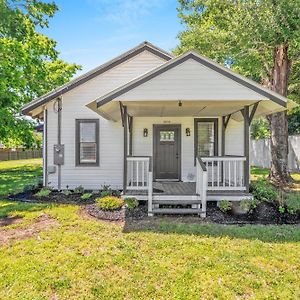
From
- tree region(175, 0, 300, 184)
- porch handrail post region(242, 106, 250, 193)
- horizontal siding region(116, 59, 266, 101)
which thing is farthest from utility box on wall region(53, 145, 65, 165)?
tree region(175, 0, 300, 184)

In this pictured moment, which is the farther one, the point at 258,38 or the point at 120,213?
the point at 258,38

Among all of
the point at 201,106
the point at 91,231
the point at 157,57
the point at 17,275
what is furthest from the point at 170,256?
the point at 157,57

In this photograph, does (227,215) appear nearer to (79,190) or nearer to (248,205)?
(248,205)

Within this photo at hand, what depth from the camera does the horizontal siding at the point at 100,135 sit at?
10.3 metres

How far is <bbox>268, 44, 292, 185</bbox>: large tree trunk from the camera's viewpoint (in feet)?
41.6

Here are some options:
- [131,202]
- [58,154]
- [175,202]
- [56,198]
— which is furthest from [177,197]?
[58,154]

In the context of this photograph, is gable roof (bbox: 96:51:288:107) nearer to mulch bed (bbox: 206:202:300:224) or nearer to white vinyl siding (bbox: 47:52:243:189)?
mulch bed (bbox: 206:202:300:224)

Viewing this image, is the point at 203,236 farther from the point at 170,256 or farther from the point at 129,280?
the point at 129,280

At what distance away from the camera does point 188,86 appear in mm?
7082

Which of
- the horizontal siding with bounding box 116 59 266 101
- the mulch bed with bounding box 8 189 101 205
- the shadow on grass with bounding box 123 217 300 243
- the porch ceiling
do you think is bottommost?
the shadow on grass with bounding box 123 217 300 243

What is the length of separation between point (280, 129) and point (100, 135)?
28.1 feet

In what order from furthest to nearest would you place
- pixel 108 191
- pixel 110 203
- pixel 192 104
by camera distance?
pixel 108 191 → pixel 192 104 → pixel 110 203

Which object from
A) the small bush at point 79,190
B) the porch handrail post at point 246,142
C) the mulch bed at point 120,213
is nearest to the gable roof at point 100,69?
the small bush at point 79,190

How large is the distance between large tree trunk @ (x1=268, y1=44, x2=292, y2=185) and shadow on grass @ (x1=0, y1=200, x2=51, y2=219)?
1034 centimetres
